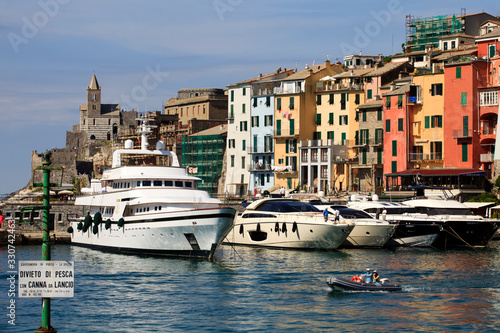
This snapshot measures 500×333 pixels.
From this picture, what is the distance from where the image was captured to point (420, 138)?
286 feet

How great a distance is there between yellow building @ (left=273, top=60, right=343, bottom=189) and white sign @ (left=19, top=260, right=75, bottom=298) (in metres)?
86.6

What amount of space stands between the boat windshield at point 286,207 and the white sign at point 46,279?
139 ft

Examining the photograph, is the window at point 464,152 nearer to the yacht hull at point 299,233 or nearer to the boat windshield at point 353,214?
the boat windshield at point 353,214

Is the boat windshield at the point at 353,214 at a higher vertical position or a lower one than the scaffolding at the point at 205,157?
lower

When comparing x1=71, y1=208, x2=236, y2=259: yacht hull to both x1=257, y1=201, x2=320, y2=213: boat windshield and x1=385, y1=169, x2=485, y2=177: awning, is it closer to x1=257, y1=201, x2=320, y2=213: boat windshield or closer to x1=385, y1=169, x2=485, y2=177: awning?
x1=257, y1=201, x2=320, y2=213: boat windshield

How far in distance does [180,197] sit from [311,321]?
2266cm

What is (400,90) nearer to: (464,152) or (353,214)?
(464,152)

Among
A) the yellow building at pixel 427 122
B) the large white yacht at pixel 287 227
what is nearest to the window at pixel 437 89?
the yellow building at pixel 427 122

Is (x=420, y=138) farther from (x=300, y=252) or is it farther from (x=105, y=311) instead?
(x=105, y=311)

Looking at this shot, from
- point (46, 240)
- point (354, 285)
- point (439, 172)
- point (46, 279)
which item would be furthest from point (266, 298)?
point (439, 172)

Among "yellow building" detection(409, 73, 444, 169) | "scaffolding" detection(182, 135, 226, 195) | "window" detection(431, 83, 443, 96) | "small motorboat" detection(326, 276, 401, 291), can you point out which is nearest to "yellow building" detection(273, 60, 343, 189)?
"scaffolding" detection(182, 135, 226, 195)

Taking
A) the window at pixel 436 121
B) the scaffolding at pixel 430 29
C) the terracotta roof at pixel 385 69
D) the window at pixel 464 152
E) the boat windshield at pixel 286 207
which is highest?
the scaffolding at pixel 430 29

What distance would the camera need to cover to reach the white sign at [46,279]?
1552 cm

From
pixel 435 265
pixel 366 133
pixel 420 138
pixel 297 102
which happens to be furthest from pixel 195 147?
pixel 435 265
